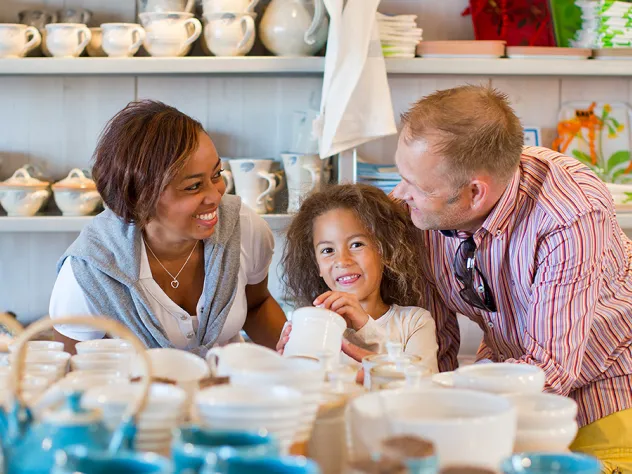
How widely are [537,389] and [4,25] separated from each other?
2.14m

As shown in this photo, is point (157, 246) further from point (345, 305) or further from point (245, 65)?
point (245, 65)

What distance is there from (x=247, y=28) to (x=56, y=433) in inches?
77.0

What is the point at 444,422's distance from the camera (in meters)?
0.89

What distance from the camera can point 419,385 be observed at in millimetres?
1116

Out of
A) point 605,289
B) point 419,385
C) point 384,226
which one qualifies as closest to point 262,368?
point 419,385

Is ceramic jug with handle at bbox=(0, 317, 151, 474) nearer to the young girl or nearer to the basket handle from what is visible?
the basket handle

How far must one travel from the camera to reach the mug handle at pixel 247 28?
103 inches

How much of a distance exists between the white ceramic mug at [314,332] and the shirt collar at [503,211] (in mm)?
449

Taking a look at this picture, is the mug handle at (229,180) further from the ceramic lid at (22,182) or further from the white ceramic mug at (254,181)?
the ceramic lid at (22,182)

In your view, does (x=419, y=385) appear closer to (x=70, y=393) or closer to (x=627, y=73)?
(x=70, y=393)

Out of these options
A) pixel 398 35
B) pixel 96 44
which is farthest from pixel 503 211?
pixel 96 44

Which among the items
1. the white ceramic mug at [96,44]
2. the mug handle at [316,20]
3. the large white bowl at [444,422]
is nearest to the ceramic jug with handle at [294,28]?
the mug handle at [316,20]

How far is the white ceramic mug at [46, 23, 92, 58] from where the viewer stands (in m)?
2.64

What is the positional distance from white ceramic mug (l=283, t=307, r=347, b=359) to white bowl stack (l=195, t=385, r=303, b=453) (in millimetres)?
476
